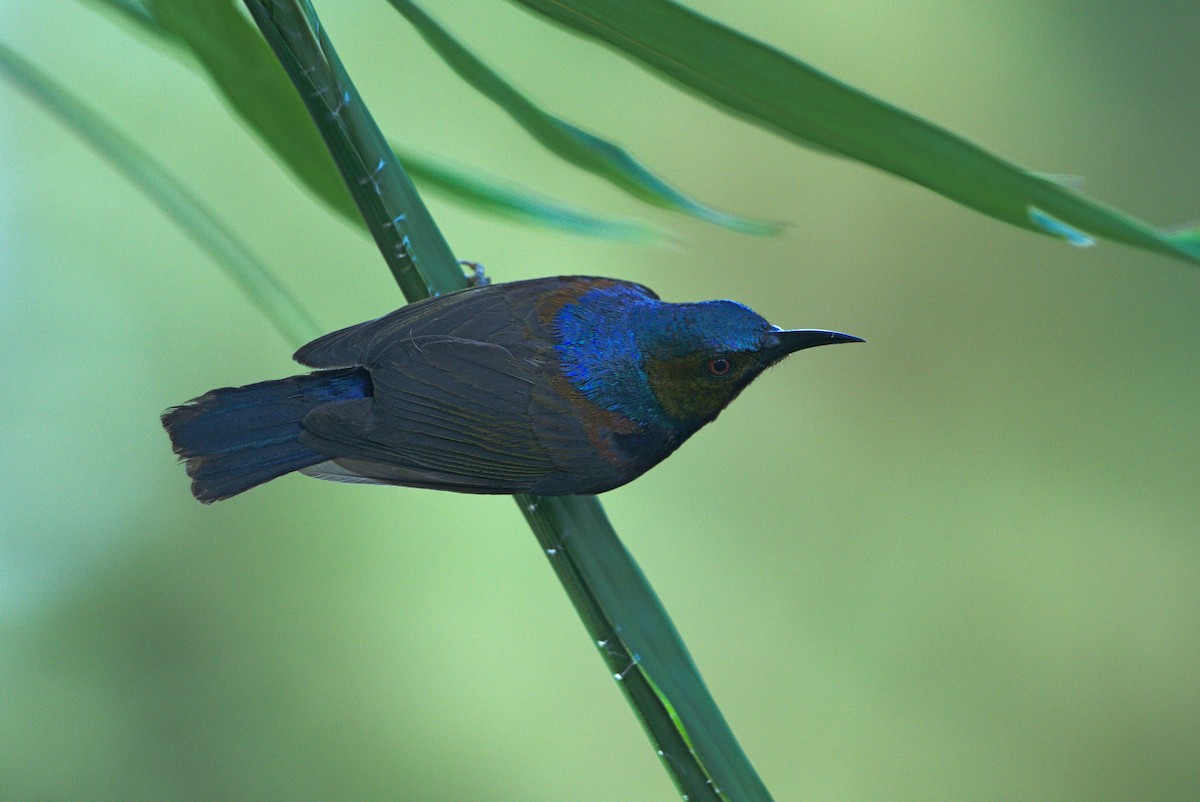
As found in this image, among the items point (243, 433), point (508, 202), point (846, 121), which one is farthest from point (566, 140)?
point (243, 433)

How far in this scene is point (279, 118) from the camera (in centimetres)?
73

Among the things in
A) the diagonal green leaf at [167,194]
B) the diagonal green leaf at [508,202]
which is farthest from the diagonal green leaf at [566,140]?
the diagonal green leaf at [167,194]

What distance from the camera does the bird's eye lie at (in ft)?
2.91

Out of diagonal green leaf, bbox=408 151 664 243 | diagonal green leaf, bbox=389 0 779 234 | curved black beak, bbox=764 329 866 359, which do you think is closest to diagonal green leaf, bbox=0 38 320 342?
diagonal green leaf, bbox=408 151 664 243

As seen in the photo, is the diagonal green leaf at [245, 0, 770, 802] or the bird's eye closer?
the diagonal green leaf at [245, 0, 770, 802]

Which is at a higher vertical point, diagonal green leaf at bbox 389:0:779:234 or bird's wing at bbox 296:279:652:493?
diagonal green leaf at bbox 389:0:779:234

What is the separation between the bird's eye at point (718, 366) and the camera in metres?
0.89

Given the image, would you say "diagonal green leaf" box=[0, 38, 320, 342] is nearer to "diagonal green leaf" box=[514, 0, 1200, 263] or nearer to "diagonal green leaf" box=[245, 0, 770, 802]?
"diagonal green leaf" box=[245, 0, 770, 802]

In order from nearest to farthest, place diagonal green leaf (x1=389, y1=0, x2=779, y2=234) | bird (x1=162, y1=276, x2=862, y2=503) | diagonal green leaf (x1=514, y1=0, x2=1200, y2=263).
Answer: diagonal green leaf (x1=514, y1=0, x2=1200, y2=263) < diagonal green leaf (x1=389, y1=0, x2=779, y2=234) < bird (x1=162, y1=276, x2=862, y2=503)

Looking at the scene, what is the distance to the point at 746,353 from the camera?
876mm

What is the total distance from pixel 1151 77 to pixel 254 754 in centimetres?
280

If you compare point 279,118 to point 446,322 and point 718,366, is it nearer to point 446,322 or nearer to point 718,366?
point 446,322

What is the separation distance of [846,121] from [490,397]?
39 centimetres

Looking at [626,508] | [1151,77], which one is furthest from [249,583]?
[1151,77]
